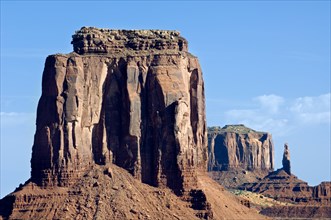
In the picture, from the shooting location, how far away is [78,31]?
6068 inches

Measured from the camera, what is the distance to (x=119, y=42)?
153750mm

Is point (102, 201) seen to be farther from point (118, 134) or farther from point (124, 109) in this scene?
point (124, 109)

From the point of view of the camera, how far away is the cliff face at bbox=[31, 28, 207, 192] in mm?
148500

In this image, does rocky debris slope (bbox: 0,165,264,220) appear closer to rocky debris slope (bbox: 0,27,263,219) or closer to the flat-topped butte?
rocky debris slope (bbox: 0,27,263,219)

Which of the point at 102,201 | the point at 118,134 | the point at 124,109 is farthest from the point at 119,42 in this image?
the point at 102,201

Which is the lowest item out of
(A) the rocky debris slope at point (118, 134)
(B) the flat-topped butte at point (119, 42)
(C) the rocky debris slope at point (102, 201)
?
(C) the rocky debris slope at point (102, 201)

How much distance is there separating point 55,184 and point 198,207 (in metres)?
15.2

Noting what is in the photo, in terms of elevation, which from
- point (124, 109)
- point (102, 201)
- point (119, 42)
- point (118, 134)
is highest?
point (119, 42)

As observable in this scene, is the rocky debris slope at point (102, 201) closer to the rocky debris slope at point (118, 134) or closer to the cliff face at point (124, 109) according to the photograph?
the rocky debris slope at point (118, 134)

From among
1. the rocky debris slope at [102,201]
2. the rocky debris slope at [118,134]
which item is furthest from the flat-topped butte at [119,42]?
the rocky debris slope at [102,201]

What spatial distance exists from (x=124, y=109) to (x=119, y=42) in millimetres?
7513

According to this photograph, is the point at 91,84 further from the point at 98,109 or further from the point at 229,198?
the point at 229,198

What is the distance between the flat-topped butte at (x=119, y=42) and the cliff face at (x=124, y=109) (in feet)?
0.35

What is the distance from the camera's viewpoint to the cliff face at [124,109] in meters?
148
